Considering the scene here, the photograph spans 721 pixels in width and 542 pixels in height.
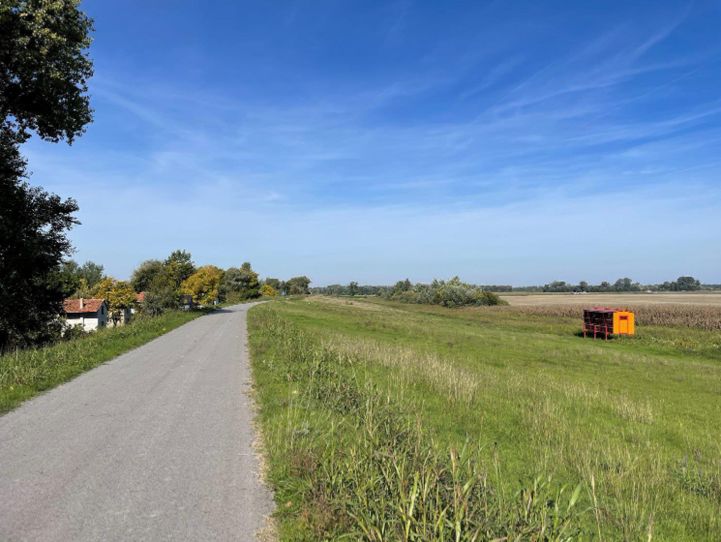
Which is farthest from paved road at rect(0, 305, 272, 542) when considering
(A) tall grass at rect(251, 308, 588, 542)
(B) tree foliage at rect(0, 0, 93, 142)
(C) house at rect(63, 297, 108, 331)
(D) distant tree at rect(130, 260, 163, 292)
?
(D) distant tree at rect(130, 260, 163, 292)

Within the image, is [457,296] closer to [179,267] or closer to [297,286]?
[179,267]

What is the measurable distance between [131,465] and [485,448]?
19.8 feet

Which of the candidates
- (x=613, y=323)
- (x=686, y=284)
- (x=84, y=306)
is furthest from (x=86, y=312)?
(x=686, y=284)

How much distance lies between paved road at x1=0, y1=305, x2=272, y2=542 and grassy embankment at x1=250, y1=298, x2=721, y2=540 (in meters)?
0.63

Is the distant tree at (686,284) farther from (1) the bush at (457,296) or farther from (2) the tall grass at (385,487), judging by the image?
(2) the tall grass at (385,487)

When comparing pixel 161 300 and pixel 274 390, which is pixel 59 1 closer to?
pixel 274 390

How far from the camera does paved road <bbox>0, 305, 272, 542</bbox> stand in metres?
4.89

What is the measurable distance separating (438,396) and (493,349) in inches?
596

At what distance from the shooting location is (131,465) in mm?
6531

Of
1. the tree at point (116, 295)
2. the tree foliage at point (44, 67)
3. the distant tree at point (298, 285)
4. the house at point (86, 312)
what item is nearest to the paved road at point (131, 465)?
the tree foliage at point (44, 67)

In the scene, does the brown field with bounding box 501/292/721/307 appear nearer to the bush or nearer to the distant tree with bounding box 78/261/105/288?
the bush

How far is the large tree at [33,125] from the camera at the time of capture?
17250 millimetres

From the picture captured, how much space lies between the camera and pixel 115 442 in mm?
7562

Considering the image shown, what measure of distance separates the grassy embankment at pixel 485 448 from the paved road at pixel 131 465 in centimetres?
63
